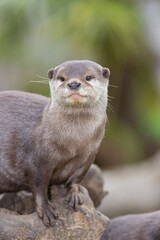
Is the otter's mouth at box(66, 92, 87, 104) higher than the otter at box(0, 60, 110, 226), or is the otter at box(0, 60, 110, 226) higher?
the otter's mouth at box(66, 92, 87, 104)

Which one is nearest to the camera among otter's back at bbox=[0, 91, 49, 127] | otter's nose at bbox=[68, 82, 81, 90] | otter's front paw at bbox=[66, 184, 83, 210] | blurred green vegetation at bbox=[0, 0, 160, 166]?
otter's nose at bbox=[68, 82, 81, 90]

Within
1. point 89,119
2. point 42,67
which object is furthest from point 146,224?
point 42,67

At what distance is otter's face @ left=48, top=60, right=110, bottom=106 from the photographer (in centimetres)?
333

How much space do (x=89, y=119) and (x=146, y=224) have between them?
1.98 feet

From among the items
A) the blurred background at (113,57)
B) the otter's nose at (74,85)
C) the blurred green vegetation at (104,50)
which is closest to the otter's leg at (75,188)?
the otter's nose at (74,85)

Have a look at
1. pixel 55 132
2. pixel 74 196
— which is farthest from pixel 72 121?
pixel 74 196

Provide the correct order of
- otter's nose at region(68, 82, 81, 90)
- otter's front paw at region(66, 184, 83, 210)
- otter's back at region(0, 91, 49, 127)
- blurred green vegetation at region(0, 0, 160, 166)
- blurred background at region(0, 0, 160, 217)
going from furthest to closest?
blurred green vegetation at region(0, 0, 160, 166) < blurred background at region(0, 0, 160, 217) < otter's back at region(0, 91, 49, 127) < otter's front paw at region(66, 184, 83, 210) < otter's nose at region(68, 82, 81, 90)

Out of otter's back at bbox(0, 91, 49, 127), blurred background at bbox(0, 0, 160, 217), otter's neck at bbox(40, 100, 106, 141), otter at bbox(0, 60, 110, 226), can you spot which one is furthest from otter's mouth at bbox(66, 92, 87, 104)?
blurred background at bbox(0, 0, 160, 217)

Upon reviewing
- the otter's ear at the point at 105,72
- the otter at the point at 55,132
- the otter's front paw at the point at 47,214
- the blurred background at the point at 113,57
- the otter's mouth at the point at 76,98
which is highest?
the otter's ear at the point at 105,72

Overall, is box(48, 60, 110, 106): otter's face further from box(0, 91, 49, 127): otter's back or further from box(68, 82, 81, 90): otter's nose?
box(0, 91, 49, 127): otter's back

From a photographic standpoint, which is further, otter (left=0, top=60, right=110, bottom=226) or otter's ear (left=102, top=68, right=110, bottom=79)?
otter's ear (left=102, top=68, right=110, bottom=79)

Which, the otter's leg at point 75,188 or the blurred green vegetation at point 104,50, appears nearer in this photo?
the otter's leg at point 75,188

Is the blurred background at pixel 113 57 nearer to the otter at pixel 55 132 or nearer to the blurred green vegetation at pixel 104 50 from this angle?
the blurred green vegetation at pixel 104 50

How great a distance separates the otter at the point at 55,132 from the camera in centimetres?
344
